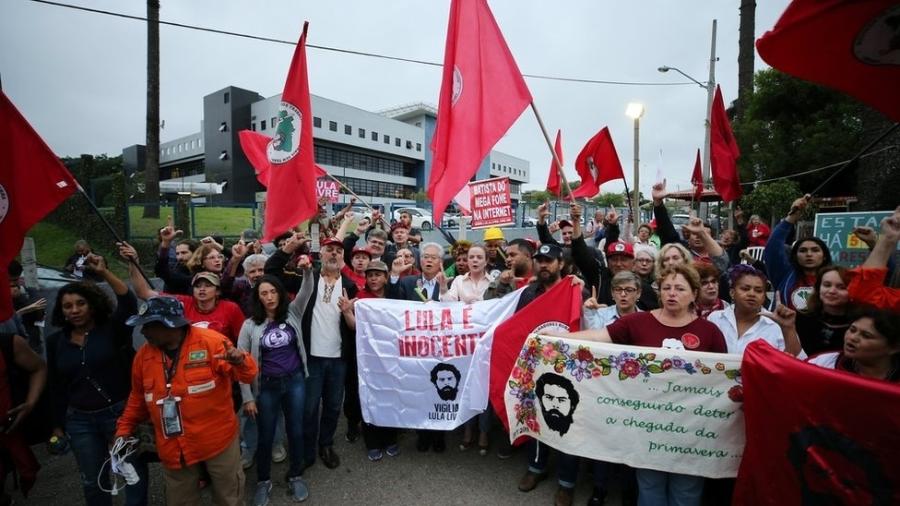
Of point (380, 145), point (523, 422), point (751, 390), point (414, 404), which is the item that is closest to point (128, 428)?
point (414, 404)

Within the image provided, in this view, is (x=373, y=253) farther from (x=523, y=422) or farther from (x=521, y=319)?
(x=523, y=422)

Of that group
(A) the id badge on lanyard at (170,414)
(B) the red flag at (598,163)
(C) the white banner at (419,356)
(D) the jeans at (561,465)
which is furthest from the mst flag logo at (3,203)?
(B) the red flag at (598,163)

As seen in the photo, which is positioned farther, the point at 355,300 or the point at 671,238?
the point at 671,238

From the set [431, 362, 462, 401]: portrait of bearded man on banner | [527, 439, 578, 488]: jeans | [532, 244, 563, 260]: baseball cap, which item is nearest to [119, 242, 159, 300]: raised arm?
[431, 362, 462, 401]: portrait of bearded man on banner

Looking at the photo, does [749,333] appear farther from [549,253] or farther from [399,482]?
[399,482]

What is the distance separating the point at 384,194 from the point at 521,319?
195ft

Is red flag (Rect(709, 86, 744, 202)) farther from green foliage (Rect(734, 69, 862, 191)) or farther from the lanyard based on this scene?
green foliage (Rect(734, 69, 862, 191))

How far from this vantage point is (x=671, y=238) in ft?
16.2

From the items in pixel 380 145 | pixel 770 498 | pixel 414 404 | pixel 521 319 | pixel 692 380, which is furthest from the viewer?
pixel 380 145

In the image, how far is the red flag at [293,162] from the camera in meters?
4.48

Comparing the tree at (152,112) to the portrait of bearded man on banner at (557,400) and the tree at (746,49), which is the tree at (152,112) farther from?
the tree at (746,49)

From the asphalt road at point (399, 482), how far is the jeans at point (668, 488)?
0.74 m

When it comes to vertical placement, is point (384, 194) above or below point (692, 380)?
above

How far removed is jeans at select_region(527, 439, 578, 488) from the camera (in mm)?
3356
